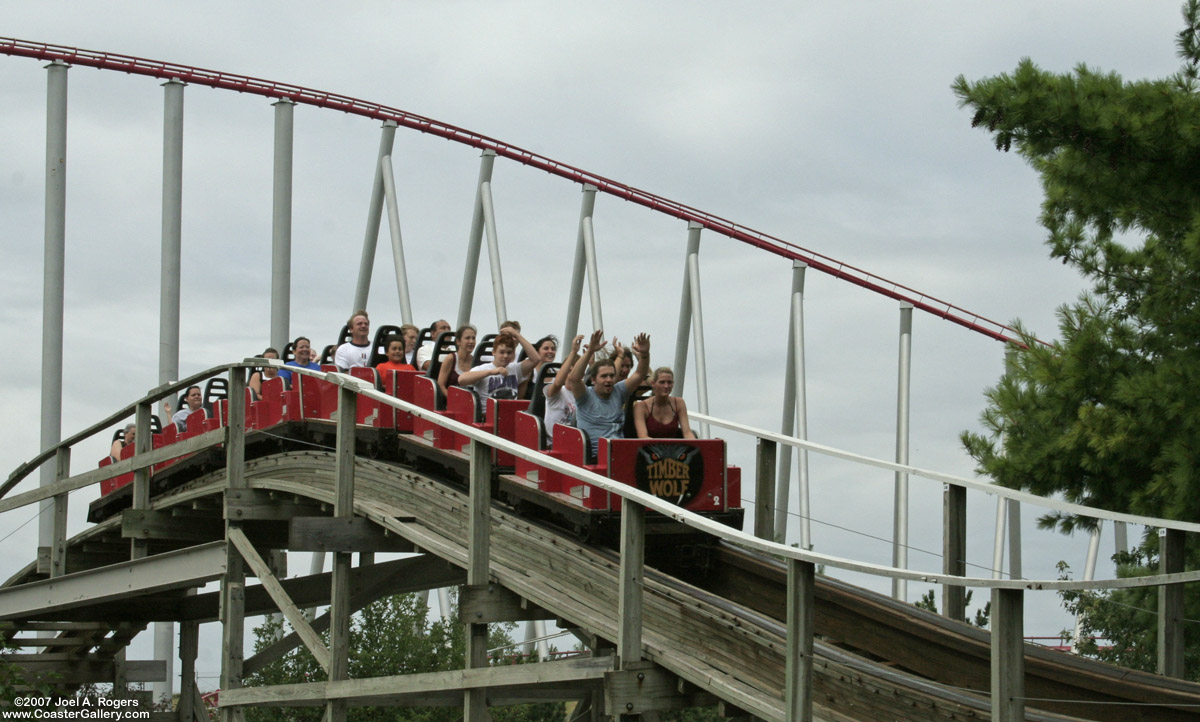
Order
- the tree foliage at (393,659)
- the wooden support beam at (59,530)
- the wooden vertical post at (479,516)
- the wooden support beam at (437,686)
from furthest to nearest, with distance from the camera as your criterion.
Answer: the tree foliage at (393,659)
the wooden support beam at (59,530)
the wooden vertical post at (479,516)
the wooden support beam at (437,686)

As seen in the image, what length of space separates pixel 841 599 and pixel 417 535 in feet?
8.05

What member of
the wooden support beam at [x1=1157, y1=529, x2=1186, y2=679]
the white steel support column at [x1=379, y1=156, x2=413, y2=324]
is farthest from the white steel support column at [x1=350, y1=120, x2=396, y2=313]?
the wooden support beam at [x1=1157, y1=529, x2=1186, y2=679]

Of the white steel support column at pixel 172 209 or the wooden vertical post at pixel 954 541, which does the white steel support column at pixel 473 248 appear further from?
the wooden vertical post at pixel 954 541

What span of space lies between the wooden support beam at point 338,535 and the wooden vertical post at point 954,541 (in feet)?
10.5

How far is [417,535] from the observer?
8.31 meters

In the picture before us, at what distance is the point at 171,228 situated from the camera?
17.8 m

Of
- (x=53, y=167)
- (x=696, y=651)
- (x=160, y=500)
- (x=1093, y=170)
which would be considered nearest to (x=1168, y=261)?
(x=1093, y=170)

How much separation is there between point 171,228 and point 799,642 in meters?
14.0

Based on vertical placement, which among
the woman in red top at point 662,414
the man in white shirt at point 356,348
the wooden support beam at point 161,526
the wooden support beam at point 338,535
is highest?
the man in white shirt at point 356,348

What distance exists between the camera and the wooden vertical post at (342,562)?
28.9 ft

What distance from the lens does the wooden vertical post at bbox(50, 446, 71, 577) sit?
1280 centimetres

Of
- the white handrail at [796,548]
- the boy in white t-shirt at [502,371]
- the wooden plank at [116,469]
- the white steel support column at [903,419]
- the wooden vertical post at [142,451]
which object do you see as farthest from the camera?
the white steel support column at [903,419]

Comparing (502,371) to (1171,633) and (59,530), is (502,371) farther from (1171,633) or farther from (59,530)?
(59,530)

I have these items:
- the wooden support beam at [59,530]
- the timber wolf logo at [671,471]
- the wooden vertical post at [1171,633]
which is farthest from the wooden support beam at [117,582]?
the wooden vertical post at [1171,633]
